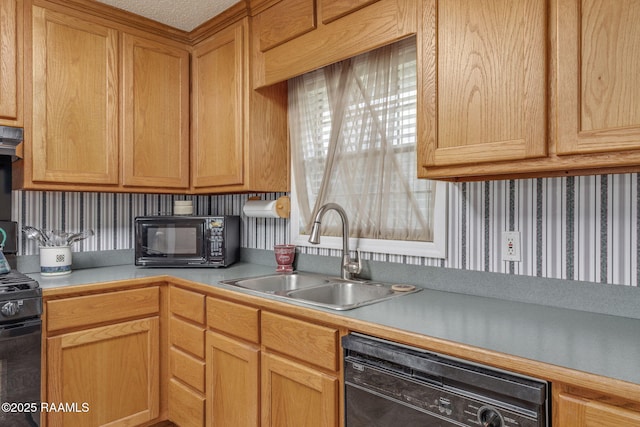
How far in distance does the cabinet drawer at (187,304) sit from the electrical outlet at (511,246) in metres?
1.33

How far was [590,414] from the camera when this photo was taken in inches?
34.7

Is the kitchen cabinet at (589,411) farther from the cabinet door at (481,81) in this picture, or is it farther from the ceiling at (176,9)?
the ceiling at (176,9)

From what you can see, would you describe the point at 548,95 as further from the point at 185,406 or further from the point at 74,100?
the point at 74,100

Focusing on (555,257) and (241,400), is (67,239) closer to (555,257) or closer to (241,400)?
(241,400)

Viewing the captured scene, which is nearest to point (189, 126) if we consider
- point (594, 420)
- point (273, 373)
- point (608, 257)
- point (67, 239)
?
point (67, 239)

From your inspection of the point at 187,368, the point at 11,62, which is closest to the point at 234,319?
the point at 187,368

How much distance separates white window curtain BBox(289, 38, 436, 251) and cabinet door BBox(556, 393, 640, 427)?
0.97 m

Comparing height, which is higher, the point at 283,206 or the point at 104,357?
the point at 283,206

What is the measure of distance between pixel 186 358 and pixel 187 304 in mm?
274

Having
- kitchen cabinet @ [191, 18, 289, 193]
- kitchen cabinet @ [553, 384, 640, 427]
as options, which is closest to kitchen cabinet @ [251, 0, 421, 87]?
kitchen cabinet @ [191, 18, 289, 193]

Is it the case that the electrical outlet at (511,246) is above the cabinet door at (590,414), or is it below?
above

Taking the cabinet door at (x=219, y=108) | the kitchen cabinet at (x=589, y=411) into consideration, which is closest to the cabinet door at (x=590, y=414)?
the kitchen cabinet at (x=589, y=411)

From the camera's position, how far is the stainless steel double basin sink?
177 cm

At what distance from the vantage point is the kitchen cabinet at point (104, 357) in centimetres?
190
